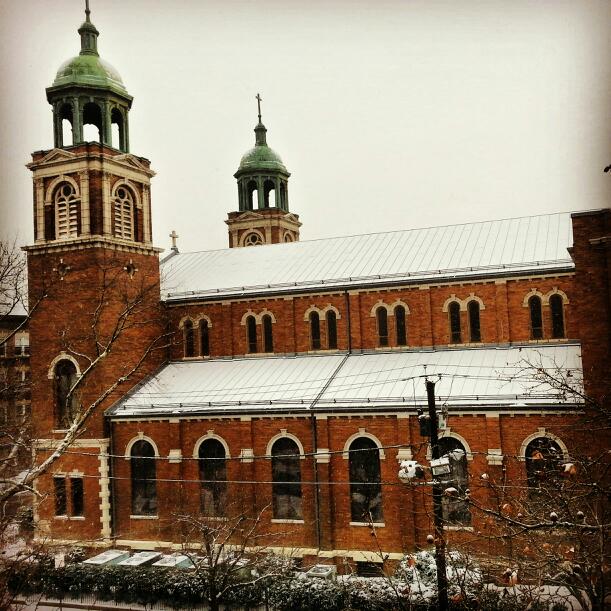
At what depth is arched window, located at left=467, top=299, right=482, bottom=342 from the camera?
31.4 meters

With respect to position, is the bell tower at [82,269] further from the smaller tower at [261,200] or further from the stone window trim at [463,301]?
the smaller tower at [261,200]

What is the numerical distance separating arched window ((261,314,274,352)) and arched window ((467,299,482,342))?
9773mm

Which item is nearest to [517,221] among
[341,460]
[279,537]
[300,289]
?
[300,289]

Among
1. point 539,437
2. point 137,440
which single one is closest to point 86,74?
point 137,440

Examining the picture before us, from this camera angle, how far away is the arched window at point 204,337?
35.9m

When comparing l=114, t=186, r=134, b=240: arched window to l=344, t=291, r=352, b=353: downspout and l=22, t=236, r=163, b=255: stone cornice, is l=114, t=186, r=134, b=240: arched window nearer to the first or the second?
l=22, t=236, r=163, b=255: stone cornice

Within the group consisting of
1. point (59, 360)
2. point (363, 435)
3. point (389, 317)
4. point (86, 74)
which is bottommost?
point (363, 435)

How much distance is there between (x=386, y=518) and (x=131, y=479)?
11.7m

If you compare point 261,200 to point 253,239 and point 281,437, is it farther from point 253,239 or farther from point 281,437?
point 281,437

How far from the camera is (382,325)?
1302 inches

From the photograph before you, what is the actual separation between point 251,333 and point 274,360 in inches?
84.9

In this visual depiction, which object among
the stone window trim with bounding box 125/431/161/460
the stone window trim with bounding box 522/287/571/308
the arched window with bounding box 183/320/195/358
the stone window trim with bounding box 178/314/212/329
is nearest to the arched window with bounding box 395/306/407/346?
the stone window trim with bounding box 522/287/571/308

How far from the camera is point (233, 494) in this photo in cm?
2925

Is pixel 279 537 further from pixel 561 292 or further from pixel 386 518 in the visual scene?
pixel 561 292
